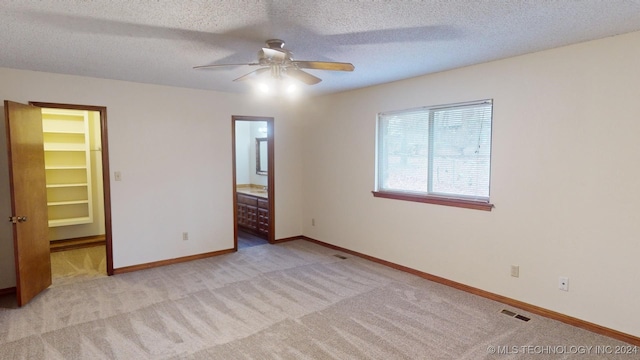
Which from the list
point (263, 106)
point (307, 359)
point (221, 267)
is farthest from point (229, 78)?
point (307, 359)

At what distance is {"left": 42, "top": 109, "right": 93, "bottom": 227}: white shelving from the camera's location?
5.62 metres

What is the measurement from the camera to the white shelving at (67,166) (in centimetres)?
562

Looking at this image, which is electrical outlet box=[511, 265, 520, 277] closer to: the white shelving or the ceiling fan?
the ceiling fan

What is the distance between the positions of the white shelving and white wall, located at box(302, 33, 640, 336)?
5.04m

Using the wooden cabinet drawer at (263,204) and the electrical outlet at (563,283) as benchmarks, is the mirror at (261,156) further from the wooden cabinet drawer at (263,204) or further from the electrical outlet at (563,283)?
the electrical outlet at (563,283)

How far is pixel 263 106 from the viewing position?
5.43 m

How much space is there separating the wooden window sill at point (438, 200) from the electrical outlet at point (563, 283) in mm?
825

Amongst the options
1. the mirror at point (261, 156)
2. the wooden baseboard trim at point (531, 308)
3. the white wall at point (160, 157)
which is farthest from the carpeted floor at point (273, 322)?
the mirror at point (261, 156)

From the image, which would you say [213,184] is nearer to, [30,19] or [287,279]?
[287,279]

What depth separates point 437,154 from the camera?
12.9 feet

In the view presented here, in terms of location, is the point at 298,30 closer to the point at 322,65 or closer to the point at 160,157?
the point at 322,65

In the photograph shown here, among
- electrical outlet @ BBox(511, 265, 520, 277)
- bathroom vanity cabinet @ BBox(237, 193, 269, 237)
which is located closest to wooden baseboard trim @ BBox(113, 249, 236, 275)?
bathroom vanity cabinet @ BBox(237, 193, 269, 237)

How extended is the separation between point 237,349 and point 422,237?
2.41 metres

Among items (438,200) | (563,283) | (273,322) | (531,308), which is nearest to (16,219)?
(273,322)
